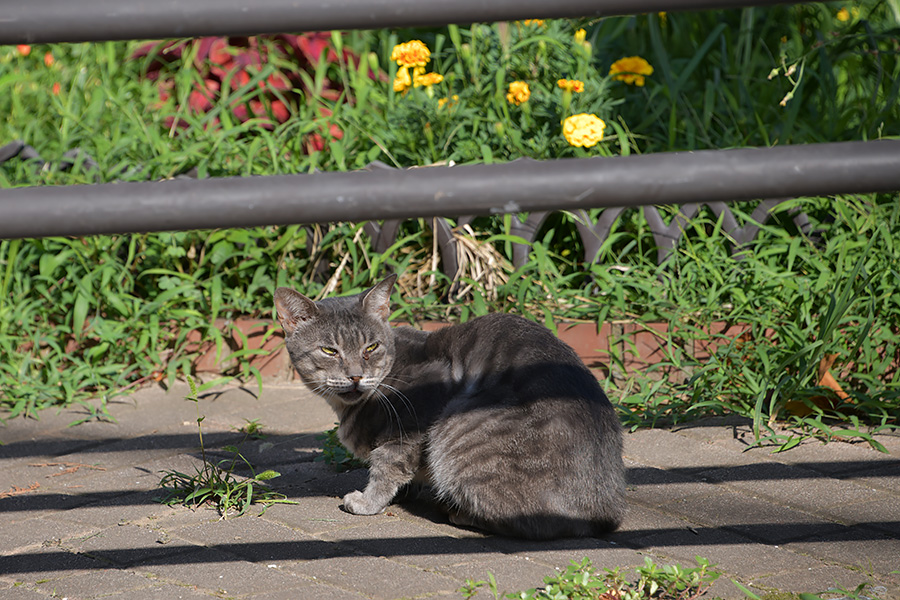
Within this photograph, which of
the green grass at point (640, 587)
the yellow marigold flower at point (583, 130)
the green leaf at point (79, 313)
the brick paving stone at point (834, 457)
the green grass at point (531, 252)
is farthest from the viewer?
the yellow marigold flower at point (583, 130)

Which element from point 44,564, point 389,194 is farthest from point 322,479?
point 389,194

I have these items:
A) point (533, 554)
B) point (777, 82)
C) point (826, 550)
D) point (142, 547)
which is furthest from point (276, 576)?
point (777, 82)

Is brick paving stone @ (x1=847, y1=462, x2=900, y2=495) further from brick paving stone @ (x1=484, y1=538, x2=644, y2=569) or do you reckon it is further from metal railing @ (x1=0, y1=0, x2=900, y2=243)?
metal railing @ (x1=0, y1=0, x2=900, y2=243)

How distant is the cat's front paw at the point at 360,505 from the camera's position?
2.68m

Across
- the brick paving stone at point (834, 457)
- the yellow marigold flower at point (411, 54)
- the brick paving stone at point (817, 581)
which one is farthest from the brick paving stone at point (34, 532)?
the yellow marigold flower at point (411, 54)

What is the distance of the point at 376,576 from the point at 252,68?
12.8 feet

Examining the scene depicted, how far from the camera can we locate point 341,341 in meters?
3.04

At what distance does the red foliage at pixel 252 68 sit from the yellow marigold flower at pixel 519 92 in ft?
4.07

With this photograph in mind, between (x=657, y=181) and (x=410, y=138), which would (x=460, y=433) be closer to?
(x=657, y=181)

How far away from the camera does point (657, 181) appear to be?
116cm

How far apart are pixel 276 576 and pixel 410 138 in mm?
2827

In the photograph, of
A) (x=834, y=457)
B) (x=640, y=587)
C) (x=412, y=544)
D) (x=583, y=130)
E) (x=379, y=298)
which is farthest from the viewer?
(x=583, y=130)

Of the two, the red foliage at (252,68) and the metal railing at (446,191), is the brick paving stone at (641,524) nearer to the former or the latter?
the metal railing at (446,191)

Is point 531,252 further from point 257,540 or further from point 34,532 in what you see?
point 34,532
